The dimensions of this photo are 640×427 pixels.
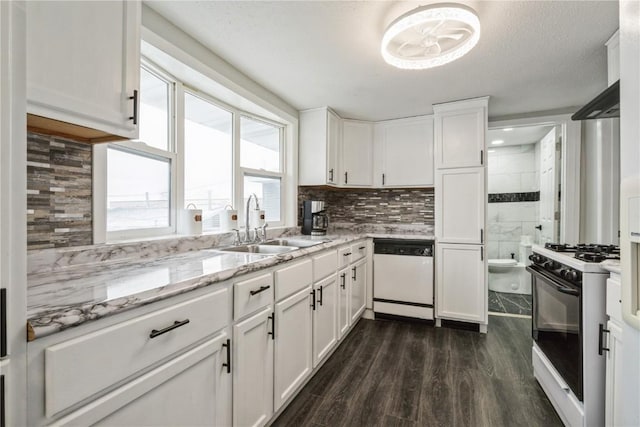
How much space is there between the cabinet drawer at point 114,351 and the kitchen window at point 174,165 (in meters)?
0.74

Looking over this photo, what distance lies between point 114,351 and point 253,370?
715 mm

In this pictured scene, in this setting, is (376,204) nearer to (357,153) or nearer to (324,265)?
(357,153)

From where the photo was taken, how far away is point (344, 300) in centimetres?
253

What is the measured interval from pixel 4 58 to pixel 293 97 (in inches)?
93.5

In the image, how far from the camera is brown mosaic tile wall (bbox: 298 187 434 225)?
3.47 m

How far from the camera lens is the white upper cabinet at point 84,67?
88 centimetres

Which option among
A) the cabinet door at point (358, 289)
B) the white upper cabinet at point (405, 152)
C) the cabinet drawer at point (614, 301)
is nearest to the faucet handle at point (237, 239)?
the cabinet door at point (358, 289)

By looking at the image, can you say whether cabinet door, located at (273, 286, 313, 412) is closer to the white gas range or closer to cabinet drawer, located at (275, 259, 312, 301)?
cabinet drawer, located at (275, 259, 312, 301)

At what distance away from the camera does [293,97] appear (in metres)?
2.76

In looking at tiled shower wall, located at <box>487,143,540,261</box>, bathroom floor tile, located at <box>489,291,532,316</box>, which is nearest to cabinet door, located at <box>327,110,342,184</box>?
bathroom floor tile, located at <box>489,291,532,316</box>

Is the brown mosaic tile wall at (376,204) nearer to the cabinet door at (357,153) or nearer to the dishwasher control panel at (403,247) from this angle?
the cabinet door at (357,153)

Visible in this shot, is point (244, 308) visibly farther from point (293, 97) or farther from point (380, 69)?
point (293, 97)

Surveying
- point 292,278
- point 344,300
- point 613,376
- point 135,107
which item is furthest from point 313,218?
point 613,376

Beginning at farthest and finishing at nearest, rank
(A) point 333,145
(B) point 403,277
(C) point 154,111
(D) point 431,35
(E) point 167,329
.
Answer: (A) point 333,145
(B) point 403,277
(C) point 154,111
(D) point 431,35
(E) point 167,329
